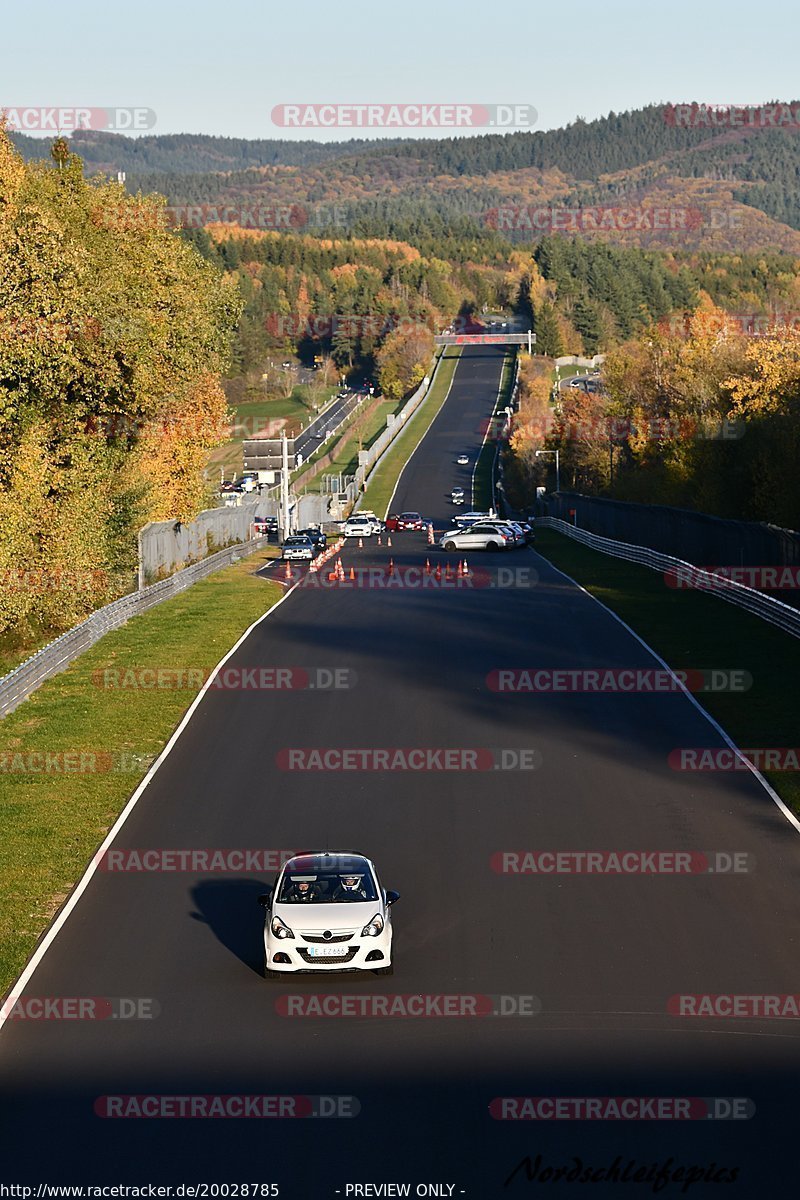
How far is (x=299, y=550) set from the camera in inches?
2886

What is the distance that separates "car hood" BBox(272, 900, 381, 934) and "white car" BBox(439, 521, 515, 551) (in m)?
58.8

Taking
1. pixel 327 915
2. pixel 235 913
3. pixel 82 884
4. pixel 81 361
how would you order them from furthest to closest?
pixel 81 361, pixel 82 884, pixel 235 913, pixel 327 915

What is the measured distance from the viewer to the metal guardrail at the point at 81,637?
32.9 metres

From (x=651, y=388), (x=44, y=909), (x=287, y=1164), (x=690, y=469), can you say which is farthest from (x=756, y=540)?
(x=651, y=388)

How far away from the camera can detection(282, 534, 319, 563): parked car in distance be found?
73.1 meters

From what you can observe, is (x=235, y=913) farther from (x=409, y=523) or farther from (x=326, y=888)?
(x=409, y=523)

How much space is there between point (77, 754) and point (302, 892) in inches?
507

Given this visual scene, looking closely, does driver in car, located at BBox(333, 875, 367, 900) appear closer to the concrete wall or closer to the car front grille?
the car front grille

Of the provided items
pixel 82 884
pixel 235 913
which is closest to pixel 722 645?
pixel 235 913

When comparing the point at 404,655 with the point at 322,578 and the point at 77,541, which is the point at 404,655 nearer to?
the point at 77,541

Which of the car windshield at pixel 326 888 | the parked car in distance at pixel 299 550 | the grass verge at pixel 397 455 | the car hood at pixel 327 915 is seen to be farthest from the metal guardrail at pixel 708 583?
the grass verge at pixel 397 455

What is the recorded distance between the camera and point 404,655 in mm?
38875

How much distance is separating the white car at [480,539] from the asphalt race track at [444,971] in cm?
4293

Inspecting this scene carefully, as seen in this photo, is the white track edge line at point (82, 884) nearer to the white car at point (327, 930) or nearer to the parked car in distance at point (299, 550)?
the white car at point (327, 930)
